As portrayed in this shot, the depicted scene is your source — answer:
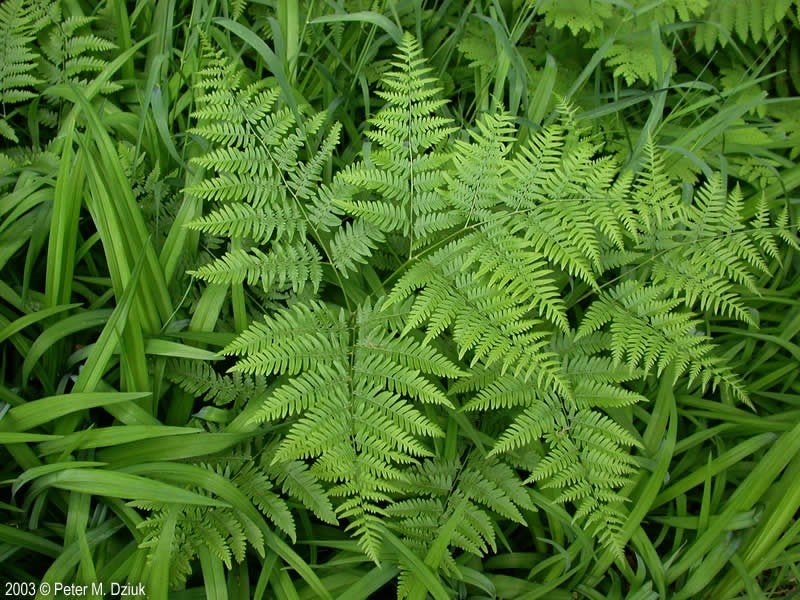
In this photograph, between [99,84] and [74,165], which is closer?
[74,165]

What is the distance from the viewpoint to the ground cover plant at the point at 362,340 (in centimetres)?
186

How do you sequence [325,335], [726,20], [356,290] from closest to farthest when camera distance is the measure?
[325,335]
[356,290]
[726,20]

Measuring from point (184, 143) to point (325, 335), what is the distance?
1034mm

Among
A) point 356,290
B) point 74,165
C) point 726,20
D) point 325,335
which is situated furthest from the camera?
point 726,20

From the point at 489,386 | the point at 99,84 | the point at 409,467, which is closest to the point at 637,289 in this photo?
the point at 489,386

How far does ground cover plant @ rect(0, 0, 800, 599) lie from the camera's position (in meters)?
1.86

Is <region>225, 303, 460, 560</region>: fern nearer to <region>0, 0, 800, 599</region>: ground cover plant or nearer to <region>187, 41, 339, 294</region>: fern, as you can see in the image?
<region>0, 0, 800, 599</region>: ground cover plant

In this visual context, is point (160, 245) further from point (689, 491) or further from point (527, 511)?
point (689, 491)

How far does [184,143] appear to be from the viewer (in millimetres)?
2432

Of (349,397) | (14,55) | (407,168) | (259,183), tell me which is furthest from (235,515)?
(14,55)

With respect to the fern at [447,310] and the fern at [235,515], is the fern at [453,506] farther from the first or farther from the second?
the fern at [235,515]

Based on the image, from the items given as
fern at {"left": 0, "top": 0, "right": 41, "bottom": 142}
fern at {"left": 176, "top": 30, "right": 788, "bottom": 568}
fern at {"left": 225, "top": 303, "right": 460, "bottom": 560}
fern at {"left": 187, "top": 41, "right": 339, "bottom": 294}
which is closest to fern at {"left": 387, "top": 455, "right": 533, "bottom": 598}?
fern at {"left": 176, "top": 30, "right": 788, "bottom": 568}

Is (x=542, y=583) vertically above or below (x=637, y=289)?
below

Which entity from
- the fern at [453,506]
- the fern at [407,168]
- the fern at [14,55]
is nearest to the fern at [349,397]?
the fern at [453,506]
